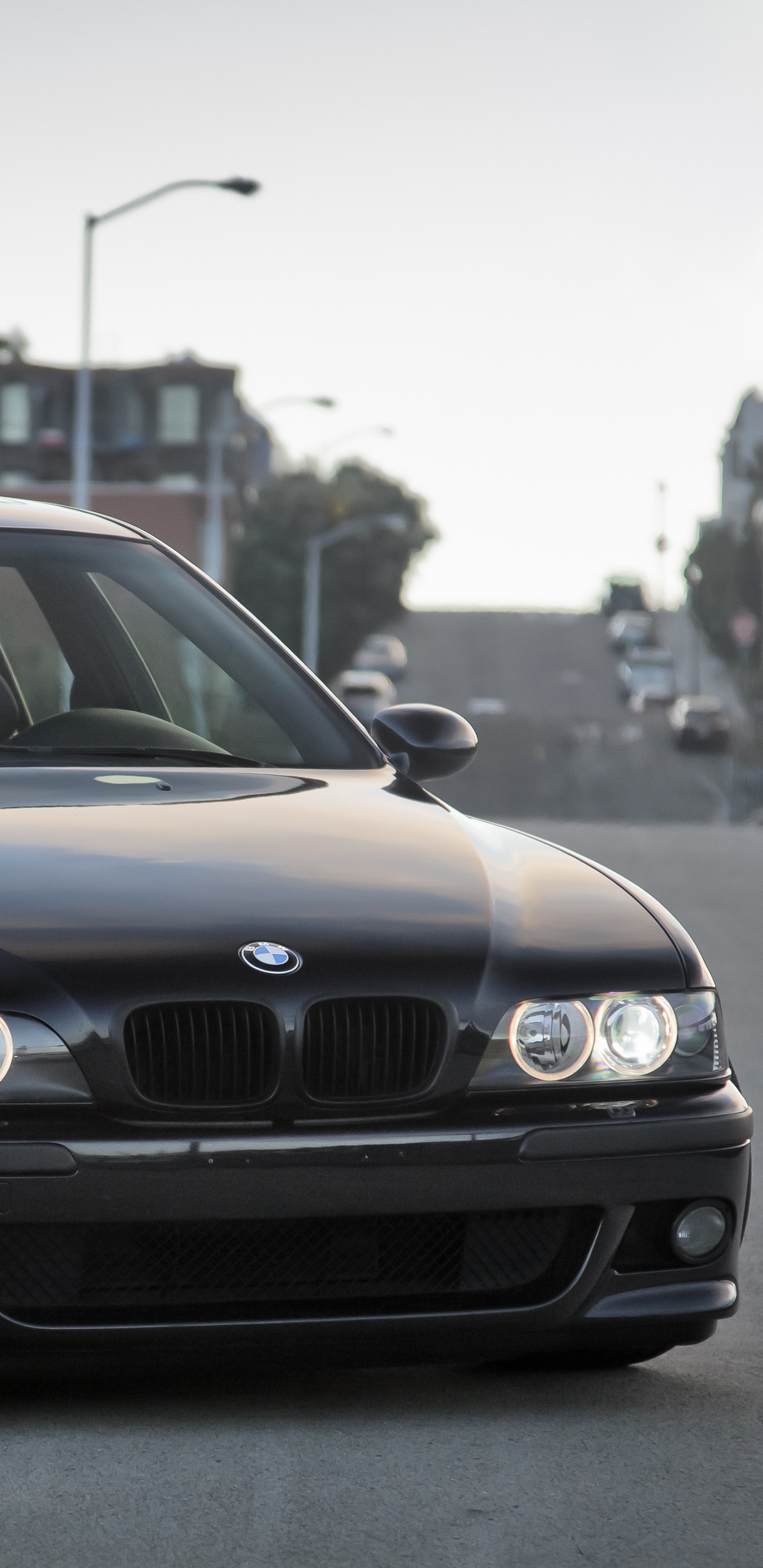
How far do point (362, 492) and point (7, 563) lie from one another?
85.8 meters

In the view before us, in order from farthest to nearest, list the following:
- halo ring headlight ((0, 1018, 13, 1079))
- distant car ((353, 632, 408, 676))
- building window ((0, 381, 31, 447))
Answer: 1. distant car ((353, 632, 408, 676))
2. building window ((0, 381, 31, 447))
3. halo ring headlight ((0, 1018, 13, 1079))

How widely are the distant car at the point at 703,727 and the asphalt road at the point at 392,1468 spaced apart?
188 ft

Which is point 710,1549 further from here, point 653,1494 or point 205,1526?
point 205,1526

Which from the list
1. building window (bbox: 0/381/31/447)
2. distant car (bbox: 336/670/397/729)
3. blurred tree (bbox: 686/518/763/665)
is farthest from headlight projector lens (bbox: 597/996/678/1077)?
blurred tree (bbox: 686/518/763/665)

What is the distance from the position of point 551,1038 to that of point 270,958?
0.47 m

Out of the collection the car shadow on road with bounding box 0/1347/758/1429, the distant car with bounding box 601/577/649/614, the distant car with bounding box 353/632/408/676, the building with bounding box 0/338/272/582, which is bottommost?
the distant car with bounding box 601/577/649/614

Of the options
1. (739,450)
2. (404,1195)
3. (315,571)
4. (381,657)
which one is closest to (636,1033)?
(404,1195)

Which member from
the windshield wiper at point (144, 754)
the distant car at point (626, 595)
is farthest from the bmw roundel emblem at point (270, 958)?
the distant car at point (626, 595)

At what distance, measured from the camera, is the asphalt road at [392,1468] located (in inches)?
124

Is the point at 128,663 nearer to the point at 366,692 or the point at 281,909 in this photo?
the point at 281,909

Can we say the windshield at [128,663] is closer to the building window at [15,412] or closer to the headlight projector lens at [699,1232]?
the headlight projector lens at [699,1232]

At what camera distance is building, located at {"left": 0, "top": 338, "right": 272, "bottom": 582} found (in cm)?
6694

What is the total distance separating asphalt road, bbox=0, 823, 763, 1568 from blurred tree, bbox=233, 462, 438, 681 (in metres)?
65.3

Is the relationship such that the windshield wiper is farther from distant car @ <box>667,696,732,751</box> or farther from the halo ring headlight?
distant car @ <box>667,696,732,751</box>
